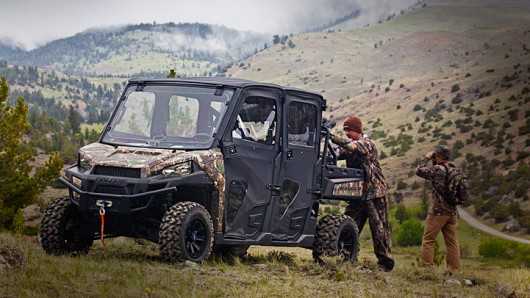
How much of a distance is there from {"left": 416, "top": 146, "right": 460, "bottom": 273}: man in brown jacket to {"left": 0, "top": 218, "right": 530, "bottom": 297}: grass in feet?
4.03

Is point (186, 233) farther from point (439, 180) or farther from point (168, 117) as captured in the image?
point (439, 180)

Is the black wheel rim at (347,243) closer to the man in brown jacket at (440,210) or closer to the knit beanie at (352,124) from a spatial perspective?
the man in brown jacket at (440,210)

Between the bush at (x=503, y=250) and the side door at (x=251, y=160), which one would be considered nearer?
the side door at (x=251, y=160)

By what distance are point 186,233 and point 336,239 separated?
3492mm

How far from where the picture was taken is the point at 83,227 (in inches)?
440

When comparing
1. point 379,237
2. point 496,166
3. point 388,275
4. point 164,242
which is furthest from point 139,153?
point 496,166

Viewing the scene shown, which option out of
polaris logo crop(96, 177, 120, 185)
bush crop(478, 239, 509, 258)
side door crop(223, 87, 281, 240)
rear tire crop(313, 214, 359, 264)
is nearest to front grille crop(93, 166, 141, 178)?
polaris logo crop(96, 177, 120, 185)

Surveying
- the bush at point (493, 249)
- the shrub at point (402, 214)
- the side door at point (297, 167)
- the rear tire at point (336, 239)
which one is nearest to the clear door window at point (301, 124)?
the side door at point (297, 167)

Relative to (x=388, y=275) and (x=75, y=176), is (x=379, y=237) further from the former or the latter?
(x=75, y=176)

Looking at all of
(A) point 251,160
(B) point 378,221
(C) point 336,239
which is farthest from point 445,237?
(A) point 251,160

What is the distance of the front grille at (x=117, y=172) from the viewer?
33.7ft

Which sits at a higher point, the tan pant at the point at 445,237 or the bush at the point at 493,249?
the tan pant at the point at 445,237

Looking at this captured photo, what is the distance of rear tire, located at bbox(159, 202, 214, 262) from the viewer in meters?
10.1

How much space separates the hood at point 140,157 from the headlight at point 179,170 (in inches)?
1.6
